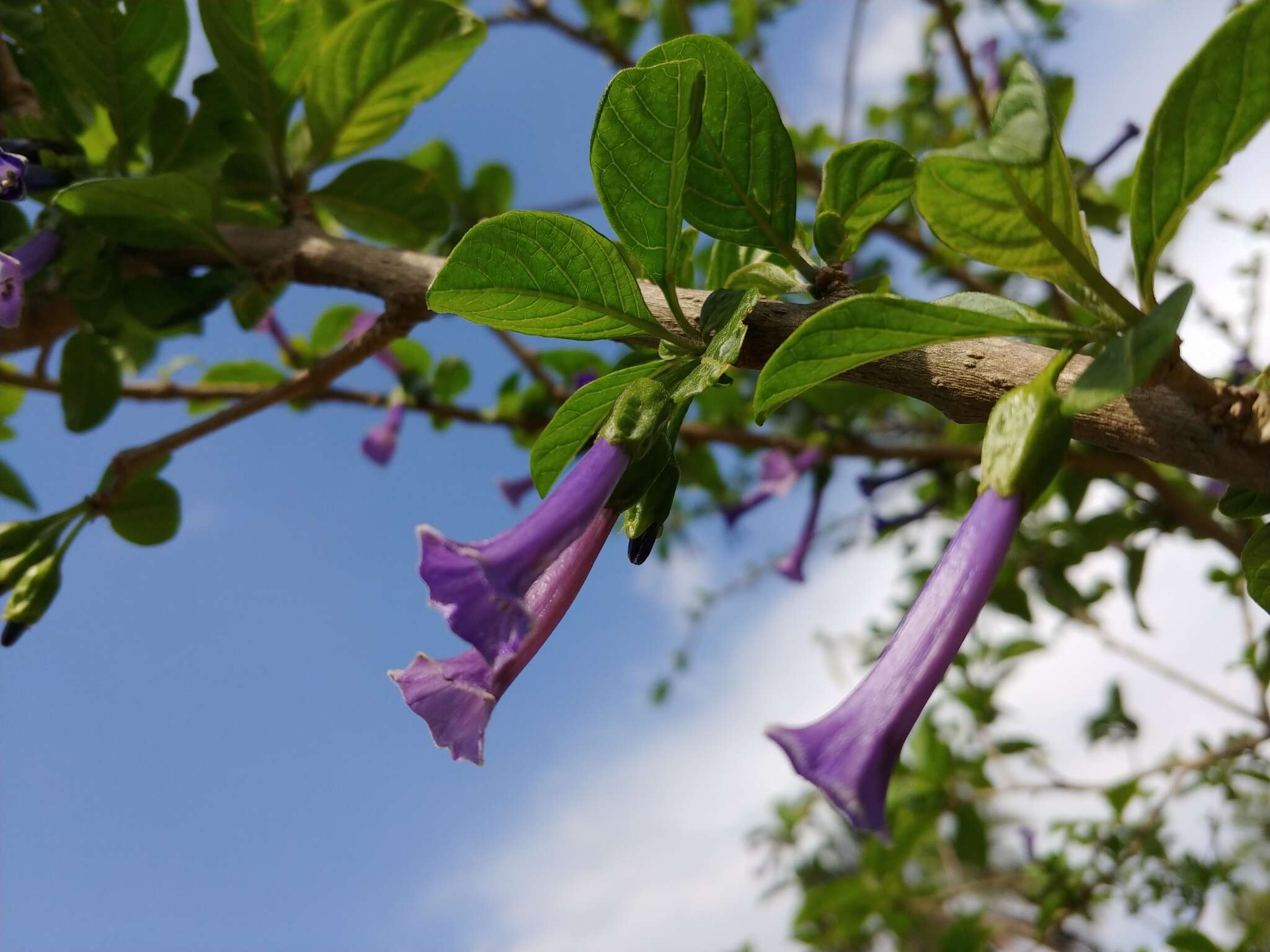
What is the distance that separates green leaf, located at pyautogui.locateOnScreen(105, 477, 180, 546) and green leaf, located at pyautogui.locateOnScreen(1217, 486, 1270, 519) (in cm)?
125

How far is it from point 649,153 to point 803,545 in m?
2.17

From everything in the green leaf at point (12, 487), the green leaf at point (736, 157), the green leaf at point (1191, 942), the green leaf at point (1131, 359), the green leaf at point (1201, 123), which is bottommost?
the green leaf at point (1191, 942)

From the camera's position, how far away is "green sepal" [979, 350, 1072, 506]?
60cm

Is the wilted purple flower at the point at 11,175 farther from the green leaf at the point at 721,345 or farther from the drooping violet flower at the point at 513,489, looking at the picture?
the drooping violet flower at the point at 513,489

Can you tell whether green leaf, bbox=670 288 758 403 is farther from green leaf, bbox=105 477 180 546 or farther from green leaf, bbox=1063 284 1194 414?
green leaf, bbox=105 477 180 546

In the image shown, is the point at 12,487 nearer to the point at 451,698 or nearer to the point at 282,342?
the point at 282,342

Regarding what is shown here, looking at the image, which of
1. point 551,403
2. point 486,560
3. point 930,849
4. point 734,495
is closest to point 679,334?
point 486,560

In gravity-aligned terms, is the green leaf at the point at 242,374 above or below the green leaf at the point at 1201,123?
above

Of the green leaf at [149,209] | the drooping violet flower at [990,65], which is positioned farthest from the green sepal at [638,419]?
the drooping violet flower at [990,65]

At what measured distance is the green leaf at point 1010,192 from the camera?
1.80 ft

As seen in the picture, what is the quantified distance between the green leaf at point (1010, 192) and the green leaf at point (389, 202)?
0.94 metres

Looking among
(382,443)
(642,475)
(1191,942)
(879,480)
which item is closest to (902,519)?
(879,480)

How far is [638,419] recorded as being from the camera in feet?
2.33

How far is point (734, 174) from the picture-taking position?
809mm
